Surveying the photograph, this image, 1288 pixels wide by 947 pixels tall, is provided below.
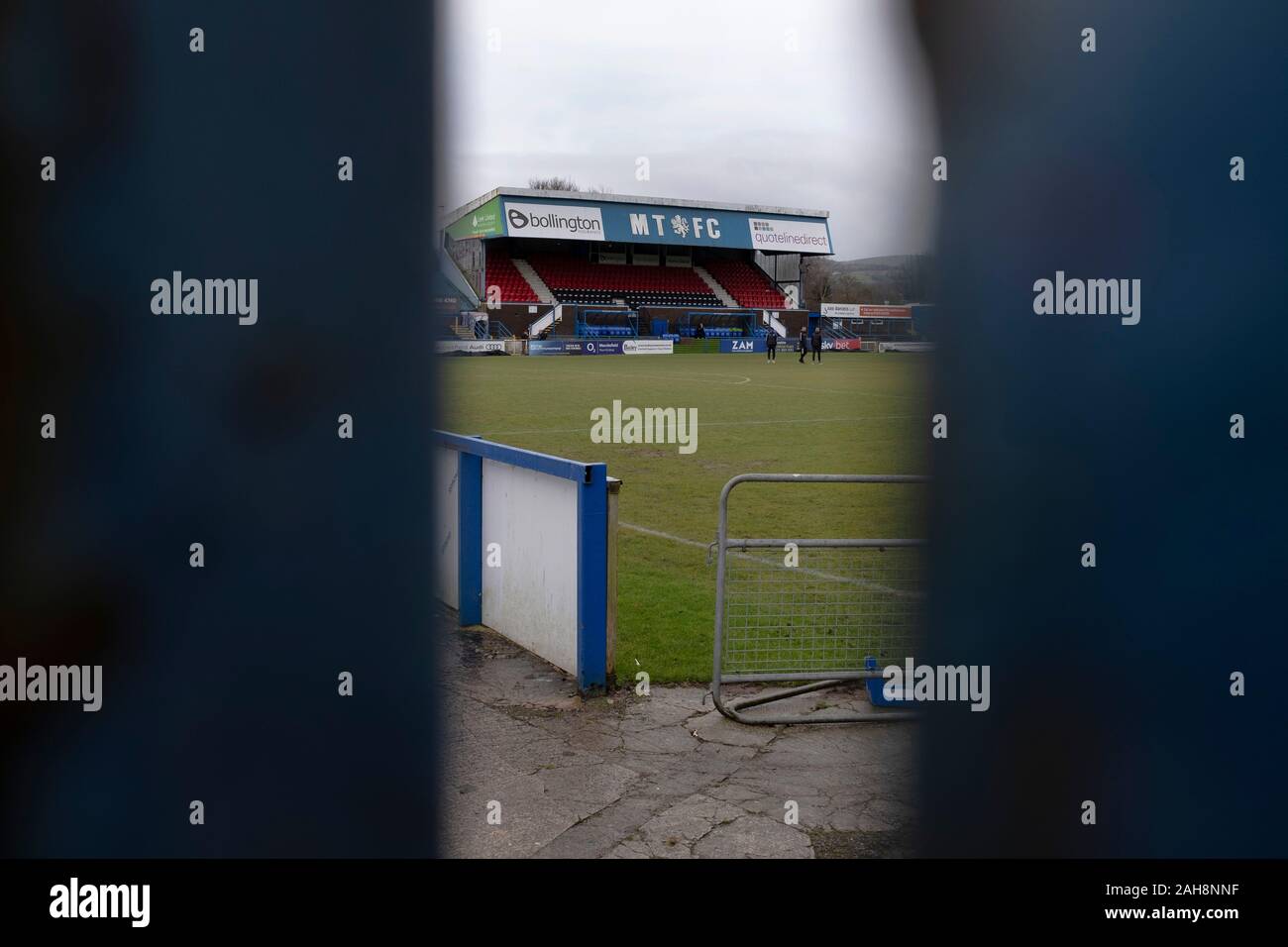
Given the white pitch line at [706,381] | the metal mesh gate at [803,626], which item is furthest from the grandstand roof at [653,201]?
the metal mesh gate at [803,626]

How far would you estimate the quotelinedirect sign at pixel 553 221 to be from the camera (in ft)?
145

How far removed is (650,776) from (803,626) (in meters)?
1.89

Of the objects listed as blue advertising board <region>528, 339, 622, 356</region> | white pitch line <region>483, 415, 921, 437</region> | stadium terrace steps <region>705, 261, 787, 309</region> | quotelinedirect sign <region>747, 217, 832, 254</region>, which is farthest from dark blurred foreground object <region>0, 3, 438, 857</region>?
stadium terrace steps <region>705, 261, 787, 309</region>

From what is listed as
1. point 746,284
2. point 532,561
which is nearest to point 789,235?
point 746,284

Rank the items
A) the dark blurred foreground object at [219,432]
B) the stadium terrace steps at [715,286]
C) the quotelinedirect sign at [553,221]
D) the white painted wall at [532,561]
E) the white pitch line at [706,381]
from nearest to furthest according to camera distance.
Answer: the dark blurred foreground object at [219,432] → the white painted wall at [532,561] → the white pitch line at [706,381] → the quotelinedirect sign at [553,221] → the stadium terrace steps at [715,286]

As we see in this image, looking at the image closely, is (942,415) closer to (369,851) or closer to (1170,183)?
(1170,183)

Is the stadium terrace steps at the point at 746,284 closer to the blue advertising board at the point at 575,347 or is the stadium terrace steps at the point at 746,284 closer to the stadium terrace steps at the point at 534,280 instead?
the stadium terrace steps at the point at 534,280

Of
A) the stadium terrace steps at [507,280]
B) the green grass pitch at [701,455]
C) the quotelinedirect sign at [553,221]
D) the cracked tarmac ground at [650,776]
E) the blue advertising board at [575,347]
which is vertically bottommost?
the cracked tarmac ground at [650,776]

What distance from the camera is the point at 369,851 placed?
1734 mm

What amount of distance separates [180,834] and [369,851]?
32 centimetres

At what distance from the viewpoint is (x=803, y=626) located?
5547mm

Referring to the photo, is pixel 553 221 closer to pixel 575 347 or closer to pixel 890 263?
pixel 575 347

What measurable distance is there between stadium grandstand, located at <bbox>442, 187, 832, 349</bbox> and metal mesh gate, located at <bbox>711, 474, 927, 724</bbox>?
35.9 m

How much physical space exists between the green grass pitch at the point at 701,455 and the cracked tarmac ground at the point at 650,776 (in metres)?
0.58
